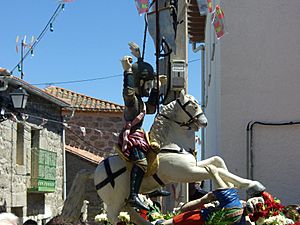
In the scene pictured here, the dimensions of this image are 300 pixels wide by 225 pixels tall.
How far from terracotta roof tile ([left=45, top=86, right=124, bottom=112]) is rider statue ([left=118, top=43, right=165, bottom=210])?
15616 millimetres

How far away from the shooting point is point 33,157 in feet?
55.8

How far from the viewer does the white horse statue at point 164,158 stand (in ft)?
21.1

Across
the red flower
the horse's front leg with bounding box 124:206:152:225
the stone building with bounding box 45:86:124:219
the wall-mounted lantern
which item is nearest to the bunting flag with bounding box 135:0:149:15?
the red flower

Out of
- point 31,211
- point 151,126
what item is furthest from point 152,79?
point 31,211

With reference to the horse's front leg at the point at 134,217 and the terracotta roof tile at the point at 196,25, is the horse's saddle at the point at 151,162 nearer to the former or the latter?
the horse's front leg at the point at 134,217

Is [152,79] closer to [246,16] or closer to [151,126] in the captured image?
[151,126]

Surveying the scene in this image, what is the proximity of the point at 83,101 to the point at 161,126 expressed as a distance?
17.4 meters

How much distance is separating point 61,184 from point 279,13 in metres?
9.94

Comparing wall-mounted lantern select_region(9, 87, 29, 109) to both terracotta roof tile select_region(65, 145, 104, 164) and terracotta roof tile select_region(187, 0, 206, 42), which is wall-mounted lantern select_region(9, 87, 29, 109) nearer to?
terracotta roof tile select_region(187, 0, 206, 42)

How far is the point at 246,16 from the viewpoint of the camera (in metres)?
11.5

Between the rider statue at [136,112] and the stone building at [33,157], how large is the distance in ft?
23.8

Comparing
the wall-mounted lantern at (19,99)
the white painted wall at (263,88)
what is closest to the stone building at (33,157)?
the wall-mounted lantern at (19,99)

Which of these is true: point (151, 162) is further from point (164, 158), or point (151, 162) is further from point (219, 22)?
point (219, 22)

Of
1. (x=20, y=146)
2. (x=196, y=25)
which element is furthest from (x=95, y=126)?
(x=20, y=146)
